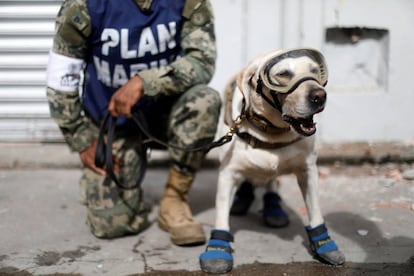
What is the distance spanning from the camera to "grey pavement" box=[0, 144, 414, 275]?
10.3 ft

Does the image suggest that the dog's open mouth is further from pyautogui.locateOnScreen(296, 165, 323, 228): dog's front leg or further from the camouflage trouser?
the camouflage trouser

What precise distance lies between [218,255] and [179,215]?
20.1 inches

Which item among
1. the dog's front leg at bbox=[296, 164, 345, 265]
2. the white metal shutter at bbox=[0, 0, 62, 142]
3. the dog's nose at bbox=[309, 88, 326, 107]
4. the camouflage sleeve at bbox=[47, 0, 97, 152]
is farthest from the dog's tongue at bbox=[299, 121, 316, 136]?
the white metal shutter at bbox=[0, 0, 62, 142]

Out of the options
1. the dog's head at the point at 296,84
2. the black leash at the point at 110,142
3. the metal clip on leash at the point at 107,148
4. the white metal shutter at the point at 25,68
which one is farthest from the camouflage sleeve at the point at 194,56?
the white metal shutter at the point at 25,68

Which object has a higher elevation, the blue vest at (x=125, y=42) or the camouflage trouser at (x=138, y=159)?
the blue vest at (x=125, y=42)

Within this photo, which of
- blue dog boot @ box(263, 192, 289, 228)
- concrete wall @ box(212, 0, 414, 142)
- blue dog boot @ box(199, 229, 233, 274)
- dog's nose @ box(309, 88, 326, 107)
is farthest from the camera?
concrete wall @ box(212, 0, 414, 142)

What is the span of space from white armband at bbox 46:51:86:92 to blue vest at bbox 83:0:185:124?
0.44 ft

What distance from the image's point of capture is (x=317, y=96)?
2541mm

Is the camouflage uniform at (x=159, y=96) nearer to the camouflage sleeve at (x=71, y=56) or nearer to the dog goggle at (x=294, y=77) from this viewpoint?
the camouflage sleeve at (x=71, y=56)

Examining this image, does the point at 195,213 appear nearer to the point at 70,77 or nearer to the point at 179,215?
the point at 179,215

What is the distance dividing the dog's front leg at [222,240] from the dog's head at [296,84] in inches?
20.1

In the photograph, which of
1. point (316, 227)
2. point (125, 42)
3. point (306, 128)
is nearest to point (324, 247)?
point (316, 227)

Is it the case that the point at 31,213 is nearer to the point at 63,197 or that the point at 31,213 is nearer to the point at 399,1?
the point at 63,197

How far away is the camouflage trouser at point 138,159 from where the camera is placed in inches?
134
